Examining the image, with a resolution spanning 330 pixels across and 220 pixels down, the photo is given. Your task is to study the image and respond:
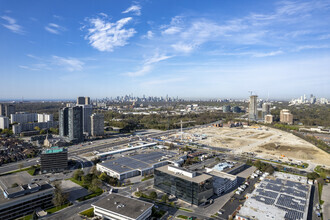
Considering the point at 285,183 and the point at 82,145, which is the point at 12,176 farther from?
the point at 285,183

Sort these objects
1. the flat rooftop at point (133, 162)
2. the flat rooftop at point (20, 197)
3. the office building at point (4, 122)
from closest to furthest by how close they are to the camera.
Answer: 1. the flat rooftop at point (20, 197)
2. the flat rooftop at point (133, 162)
3. the office building at point (4, 122)

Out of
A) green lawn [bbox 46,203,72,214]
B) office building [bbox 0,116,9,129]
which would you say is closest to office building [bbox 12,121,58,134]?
office building [bbox 0,116,9,129]

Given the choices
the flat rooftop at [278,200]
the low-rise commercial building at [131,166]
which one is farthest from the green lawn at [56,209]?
the flat rooftop at [278,200]

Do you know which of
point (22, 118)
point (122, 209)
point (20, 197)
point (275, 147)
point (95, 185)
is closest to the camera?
point (122, 209)

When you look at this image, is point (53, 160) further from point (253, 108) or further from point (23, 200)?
point (253, 108)

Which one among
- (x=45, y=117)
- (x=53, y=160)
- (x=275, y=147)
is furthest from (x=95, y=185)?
Result: (x=45, y=117)

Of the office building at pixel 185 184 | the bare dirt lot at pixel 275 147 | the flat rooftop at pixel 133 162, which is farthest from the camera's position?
the bare dirt lot at pixel 275 147

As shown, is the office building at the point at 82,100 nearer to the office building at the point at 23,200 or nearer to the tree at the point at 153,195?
the office building at the point at 23,200
